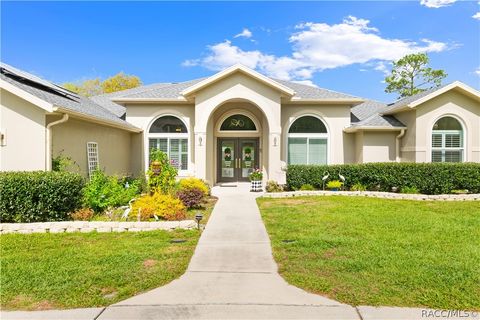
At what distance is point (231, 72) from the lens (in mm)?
15594

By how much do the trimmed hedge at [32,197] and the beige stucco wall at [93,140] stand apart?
2919 mm

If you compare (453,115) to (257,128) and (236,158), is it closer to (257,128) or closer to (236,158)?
(257,128)

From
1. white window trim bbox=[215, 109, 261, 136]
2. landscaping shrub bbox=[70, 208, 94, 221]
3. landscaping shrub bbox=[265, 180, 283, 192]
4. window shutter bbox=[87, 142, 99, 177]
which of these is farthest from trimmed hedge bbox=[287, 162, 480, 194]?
landscaping shrub bbox=[70, 208, 94, 221]

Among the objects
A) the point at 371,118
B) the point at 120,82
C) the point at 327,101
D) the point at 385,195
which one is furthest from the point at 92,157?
the point at 120,82

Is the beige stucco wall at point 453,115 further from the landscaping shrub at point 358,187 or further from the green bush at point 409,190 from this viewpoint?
the landscaping shrub at point 358,187

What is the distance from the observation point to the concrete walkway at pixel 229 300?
390 cm

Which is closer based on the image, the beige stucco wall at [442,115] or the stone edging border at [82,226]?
the stone edging border at [82,226]

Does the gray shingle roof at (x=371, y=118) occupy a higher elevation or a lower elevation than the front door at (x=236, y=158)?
higher

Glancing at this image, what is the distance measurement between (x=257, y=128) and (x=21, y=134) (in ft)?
37.8

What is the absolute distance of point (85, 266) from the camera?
218 inches

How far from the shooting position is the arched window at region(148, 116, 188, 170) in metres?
17.7

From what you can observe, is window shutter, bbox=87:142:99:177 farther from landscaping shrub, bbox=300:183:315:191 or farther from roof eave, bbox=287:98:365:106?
roof eave, bbox=287:98:365:106

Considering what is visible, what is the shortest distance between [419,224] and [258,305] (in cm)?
655

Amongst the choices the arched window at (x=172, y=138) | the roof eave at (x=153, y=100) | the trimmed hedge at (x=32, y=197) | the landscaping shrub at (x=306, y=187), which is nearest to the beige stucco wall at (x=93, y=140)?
the arched window at (x=172, y=138)
